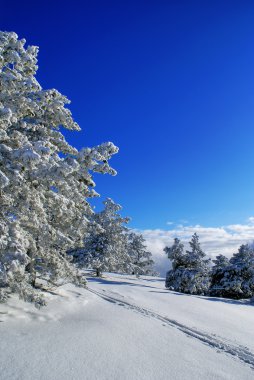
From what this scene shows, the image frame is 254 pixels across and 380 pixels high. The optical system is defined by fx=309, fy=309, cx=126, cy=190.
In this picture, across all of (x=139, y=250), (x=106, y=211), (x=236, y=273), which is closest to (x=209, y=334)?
(x=236, y=273)

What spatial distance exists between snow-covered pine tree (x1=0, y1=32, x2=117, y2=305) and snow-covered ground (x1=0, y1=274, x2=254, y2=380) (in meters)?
1.17

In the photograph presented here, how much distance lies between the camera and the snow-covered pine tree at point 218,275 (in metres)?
34.7

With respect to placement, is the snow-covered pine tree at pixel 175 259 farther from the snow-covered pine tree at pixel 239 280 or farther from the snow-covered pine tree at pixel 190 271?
the snow-covered pine tree at pixel 239 280

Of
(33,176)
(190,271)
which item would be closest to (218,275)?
(190,271)

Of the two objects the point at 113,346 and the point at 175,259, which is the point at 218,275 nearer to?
the point at 175,259

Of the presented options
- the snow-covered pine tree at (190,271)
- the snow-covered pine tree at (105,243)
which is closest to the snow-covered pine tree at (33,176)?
the snow-covered pine tree at (190,271)

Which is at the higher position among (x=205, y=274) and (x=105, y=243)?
(x=105, y=243)

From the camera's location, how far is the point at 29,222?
32.5 feet

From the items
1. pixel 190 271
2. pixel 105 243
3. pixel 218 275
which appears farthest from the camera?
pixel 105 243

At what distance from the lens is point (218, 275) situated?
118ft

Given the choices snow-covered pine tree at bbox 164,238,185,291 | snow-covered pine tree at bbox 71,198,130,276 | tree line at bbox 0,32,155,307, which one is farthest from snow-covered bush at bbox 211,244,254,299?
tree line at bbox 0,32,155,307

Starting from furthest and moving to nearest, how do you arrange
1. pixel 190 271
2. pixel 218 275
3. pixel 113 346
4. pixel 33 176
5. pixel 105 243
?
pixel 105 243, pixel 218 275, pixel 190 271, pixel 33 176, pixel 113 346

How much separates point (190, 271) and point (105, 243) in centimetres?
1090

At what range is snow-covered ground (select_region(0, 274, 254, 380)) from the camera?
6.26 metres
